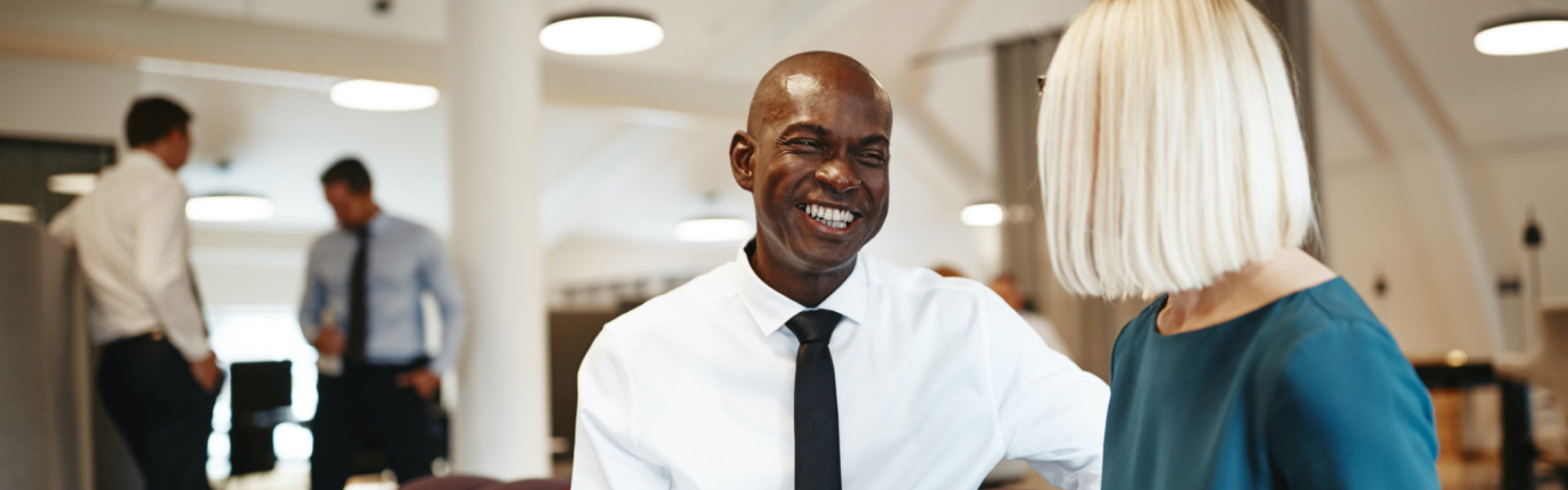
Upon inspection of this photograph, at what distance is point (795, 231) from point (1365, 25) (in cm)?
917

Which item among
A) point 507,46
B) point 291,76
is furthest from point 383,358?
point 291,76

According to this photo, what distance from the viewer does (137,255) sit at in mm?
3273

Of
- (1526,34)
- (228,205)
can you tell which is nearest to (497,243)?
(1526,34)

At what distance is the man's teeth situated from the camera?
135 cm

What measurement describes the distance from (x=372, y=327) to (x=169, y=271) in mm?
970

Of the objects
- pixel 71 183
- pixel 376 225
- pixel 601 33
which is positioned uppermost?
pixel 601 33

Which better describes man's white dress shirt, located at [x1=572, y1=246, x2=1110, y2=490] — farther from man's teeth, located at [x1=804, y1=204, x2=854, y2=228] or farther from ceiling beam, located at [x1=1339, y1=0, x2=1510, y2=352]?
ceiling beam, located at [x1=1339, y1=0, x2=1510, y2=352]

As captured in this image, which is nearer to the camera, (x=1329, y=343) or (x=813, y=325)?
(x=1329, y=343)

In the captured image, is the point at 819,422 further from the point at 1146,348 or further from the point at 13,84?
the point at 13,84

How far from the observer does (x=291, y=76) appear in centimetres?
653

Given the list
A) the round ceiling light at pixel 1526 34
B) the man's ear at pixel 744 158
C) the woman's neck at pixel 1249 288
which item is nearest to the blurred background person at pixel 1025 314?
the round ceiling light at pixel 1526 34

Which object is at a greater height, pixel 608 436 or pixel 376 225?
pixel 376 225

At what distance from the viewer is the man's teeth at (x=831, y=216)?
1.35 metres

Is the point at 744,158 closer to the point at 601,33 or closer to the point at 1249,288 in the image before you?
the point at 1249,288
